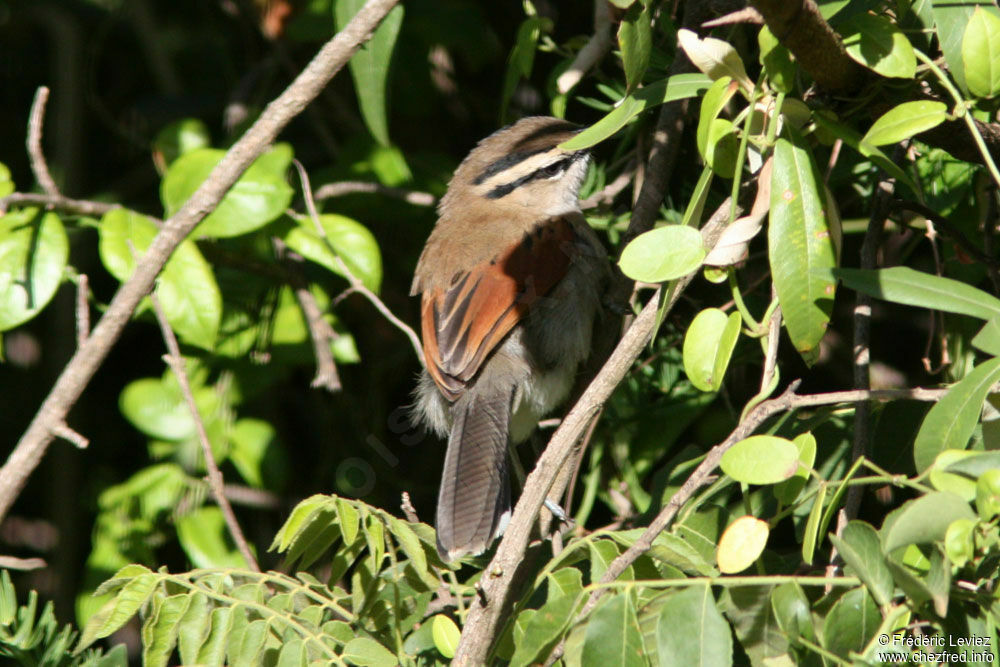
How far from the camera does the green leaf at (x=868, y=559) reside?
129 centimetres

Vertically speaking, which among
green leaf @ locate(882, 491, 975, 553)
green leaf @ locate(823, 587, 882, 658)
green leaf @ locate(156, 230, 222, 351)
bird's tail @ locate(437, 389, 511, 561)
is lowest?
bird's tail @ locate(437, 389, 511, 561)

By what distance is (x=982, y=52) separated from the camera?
1565mm

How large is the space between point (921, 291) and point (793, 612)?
1.68 feet

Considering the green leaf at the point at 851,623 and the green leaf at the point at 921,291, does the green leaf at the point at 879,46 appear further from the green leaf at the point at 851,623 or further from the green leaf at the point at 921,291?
the green leaf at the point at 851,623

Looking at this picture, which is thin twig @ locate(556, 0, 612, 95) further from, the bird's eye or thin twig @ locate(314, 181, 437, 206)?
thin twig @ locate(314, 181, 437, 206)

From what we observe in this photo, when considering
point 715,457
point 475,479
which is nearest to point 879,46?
point 715,457

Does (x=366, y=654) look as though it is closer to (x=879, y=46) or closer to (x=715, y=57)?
(x=715, y=57)

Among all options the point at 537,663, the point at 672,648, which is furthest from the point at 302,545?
the point at 672,648

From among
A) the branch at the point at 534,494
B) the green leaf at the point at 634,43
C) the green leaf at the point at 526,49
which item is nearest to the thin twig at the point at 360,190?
the green leaf at the point at 526,49

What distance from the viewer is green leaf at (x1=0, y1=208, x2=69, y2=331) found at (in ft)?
8.46

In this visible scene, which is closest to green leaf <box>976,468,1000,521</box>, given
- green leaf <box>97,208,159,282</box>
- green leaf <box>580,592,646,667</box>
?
green leaf <box>580,592,646,667</box>

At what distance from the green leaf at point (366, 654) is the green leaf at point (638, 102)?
921 millimetres

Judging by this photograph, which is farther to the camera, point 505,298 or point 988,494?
point 505,298

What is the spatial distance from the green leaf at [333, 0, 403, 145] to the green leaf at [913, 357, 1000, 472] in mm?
1583
